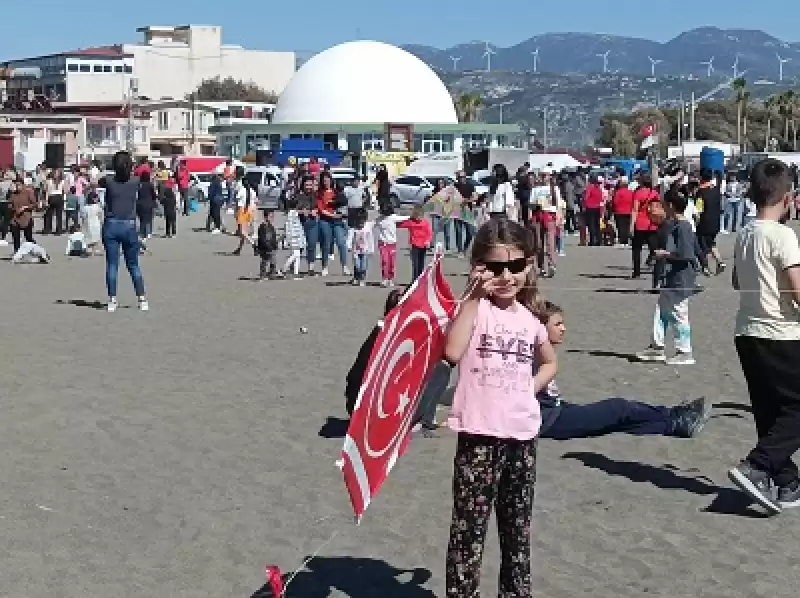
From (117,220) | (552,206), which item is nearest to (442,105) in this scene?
(552,206)

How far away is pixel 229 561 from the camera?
18.7 ft

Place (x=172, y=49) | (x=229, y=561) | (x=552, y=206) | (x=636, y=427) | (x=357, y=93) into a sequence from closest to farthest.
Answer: (x=229, y=561) < (x=636, y=427) < (x=552, y=206) < (x=357, y=93) < (x=172, y=49)

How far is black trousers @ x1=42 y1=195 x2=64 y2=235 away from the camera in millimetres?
29375

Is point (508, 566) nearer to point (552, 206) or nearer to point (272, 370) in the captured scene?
point (272, 370)

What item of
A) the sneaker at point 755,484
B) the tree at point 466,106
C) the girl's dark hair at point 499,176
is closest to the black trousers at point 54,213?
the girl's dark hair at point 499,176

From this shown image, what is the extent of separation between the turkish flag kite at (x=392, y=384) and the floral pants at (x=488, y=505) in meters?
0.28

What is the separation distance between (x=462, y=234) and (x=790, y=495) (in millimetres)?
16632

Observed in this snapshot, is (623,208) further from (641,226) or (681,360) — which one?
(681,360)

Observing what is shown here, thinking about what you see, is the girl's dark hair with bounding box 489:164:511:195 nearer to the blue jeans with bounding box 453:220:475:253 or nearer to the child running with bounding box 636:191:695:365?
the blue jeans with bounding box 453:220:475:253

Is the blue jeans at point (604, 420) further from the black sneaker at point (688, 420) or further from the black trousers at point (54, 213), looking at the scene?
the black trousers at point (54, 213)

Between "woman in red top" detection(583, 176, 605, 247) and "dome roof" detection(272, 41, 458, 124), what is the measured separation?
2953 inches

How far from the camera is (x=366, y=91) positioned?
104938mm

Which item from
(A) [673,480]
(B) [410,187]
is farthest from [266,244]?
(B) [410,187]

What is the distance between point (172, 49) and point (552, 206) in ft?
431
